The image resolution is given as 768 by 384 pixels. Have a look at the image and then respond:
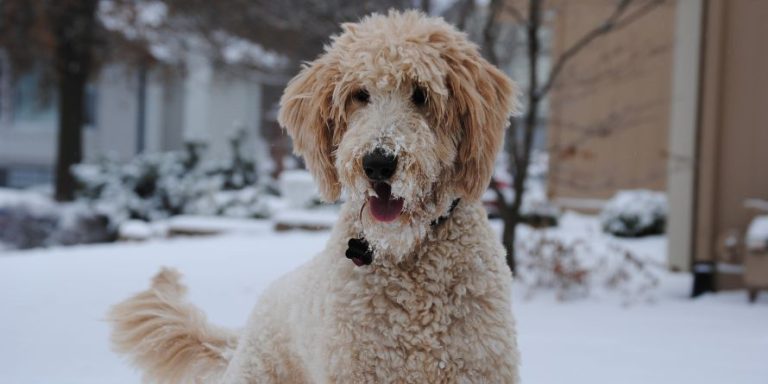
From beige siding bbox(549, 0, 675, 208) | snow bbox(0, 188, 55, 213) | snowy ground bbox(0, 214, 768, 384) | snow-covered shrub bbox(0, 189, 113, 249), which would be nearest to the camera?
snowy ground bbox(0, 214, 768, 384)

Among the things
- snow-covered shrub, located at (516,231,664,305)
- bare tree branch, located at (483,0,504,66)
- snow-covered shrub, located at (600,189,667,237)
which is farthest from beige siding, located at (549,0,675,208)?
bare tree branch, located at (483,0,504,66)

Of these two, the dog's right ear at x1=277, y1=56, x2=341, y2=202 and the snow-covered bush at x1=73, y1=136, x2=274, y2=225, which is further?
the snow-covered bush at x1=73, y1=136, x2=274, y2=225

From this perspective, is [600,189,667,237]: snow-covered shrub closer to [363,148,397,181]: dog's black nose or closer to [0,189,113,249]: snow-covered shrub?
[0,189,113,249]: snow-covered shrub

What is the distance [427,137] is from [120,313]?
5.18ft

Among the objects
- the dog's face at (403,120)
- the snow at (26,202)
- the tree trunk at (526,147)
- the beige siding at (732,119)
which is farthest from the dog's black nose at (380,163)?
the snow at (26,202)

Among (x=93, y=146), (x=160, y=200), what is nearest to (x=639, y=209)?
(x=160, y=200)

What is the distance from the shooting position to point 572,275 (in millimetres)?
6301

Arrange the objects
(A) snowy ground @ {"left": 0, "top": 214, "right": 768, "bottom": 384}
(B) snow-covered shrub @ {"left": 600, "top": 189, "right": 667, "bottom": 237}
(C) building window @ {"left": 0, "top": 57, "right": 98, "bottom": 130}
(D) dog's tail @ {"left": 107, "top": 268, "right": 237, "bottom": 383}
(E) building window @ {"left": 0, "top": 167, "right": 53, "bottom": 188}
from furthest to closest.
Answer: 1. (E) building window @ {"left": 0, "top": 167, "right": 53, "bottom": 188}
2. (C) building window @ {"left": 0, "top": 57, "right": 98, "bottom": 130}
3. (B) snow-covered shrub @ {"left": 600, "top": 189, "right": 667, "bottom": 237}
4. (A) snowy ground @ {"left": 0, "top": 214, "right": 768, "bottom": 384}
5. (D) dog's tail @ {"left": 107, "top": 268, "right": 237, "bottom": 383}

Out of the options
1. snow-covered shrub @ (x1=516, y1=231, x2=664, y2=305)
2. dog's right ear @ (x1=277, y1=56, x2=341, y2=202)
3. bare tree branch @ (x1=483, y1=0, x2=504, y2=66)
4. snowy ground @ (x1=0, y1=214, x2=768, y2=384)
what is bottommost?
snowy ground @ (x1=0, y1=214, x2=768, y2=384)

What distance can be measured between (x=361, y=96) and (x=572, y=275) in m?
4.47

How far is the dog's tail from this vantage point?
115 inches

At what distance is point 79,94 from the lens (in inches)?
669

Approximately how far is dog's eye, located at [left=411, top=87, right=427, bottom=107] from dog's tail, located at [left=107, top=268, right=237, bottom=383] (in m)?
1.34

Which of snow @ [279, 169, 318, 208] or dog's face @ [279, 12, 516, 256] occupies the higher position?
dog's face @ [279, 12, 516, 256]
